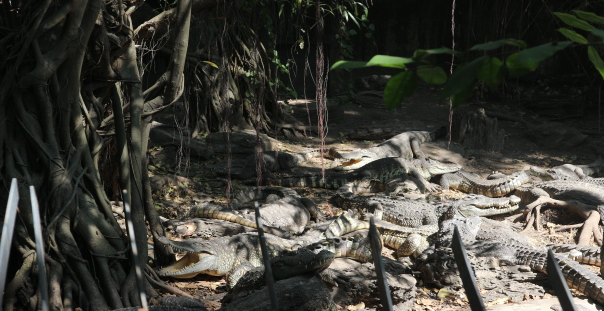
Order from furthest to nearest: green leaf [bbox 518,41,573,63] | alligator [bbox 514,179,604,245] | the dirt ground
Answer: alligator [bbox 514,179,604,245] < the dirt ground < green leaf [bbox 518,41,573,63]

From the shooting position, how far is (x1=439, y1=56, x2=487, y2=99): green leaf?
3.17ft

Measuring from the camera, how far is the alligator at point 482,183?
7724 mm

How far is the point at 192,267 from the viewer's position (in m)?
4.20

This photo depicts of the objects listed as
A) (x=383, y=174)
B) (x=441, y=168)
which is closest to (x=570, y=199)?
(x=441, y=168)

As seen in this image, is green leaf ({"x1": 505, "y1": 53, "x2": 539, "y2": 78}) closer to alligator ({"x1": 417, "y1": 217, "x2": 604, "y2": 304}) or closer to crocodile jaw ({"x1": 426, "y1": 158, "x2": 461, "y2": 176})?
alligator ({"x1": 417, "y1": 217, "x2": 604, "y2": 304})

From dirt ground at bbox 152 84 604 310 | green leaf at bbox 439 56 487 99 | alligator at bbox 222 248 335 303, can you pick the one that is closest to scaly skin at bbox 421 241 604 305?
dirt ground at bbox 152 84 604 310

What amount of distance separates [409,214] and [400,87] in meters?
5.64

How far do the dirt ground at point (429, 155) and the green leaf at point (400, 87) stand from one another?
2975 millimetres

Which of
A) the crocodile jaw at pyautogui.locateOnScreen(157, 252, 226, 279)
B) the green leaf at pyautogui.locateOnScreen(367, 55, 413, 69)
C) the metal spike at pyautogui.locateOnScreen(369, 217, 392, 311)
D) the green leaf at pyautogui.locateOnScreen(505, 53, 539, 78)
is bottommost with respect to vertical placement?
the crocodile jaw at pyautogui.locateOnScreen(157, 252, 226, 279)

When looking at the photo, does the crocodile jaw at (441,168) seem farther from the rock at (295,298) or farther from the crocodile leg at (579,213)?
the rock at (295,298)

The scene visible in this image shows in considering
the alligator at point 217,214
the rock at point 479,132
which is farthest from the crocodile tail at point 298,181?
the rock at point 479,132

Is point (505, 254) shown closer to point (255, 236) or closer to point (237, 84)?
point (255, 236)

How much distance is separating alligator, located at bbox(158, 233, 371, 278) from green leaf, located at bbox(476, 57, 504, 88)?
337cm

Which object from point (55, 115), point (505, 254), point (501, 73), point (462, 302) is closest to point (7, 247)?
point (501, 73)
